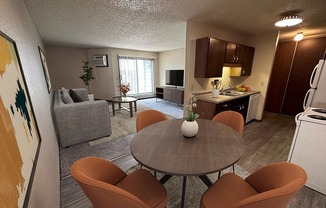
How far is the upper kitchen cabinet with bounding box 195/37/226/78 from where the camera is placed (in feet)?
8.55

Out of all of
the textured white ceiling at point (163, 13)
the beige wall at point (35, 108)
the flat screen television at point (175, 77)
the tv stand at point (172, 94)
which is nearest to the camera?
the beige wall at point (35, 108)

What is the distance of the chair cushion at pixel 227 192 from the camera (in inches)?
39.3

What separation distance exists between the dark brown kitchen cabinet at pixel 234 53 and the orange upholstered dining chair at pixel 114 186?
9.52 feet

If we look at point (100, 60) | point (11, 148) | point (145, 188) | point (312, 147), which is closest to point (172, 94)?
point (100, 60)

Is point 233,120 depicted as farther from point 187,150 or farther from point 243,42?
point 243,42

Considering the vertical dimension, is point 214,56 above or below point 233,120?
above

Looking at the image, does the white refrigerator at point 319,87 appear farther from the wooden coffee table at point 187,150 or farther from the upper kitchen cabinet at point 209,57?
the wooden coffee table at point 187,150

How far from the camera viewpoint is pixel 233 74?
3.80 metres

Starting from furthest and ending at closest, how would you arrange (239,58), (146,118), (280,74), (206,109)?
(280,74) < (239,58) < (206,109) < (146,118)

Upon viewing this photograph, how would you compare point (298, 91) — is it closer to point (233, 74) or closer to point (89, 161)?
point (233, 74)

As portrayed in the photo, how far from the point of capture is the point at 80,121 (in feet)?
8.64

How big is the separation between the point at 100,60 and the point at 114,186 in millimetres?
6211

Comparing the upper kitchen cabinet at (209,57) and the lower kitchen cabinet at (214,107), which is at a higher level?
the upper kitchen cabinet at (209,57)

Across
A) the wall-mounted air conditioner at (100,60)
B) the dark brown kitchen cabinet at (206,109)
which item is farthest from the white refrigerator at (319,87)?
the wall-mounted air conditioner at (100,60)
